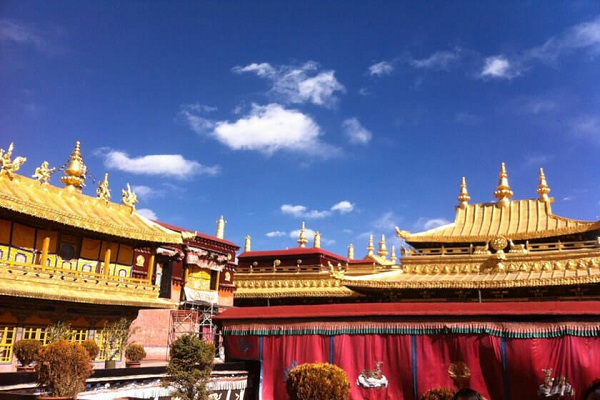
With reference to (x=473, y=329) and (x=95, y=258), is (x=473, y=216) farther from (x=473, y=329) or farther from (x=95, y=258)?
(x=95, y=258)

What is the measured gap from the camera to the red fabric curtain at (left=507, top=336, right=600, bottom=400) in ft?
39.4

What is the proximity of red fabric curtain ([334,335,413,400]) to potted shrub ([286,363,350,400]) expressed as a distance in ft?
10.9

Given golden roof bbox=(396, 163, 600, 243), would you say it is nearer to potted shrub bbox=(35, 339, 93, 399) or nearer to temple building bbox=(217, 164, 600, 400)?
temple building bbox=(217, 164, 600, 400)

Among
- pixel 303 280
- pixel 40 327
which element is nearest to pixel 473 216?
pixel 303 280

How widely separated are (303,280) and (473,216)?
1016 centimetres

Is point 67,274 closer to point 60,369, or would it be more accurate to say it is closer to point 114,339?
point 114,339

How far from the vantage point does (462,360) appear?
13.1 m

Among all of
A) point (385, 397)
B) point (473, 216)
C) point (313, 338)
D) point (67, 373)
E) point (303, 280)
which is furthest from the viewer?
point (303, 280)

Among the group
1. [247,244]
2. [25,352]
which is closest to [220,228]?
[247,244]

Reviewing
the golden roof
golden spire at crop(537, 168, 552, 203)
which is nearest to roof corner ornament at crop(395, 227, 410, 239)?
the golden roof

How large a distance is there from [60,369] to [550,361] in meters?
11.0

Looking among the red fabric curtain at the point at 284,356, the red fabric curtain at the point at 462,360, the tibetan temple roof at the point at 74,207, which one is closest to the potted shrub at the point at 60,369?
the red fabric curtain at the point at 284,356

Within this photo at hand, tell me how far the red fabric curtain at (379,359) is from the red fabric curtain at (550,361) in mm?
2538

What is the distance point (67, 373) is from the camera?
11406 millimetres
